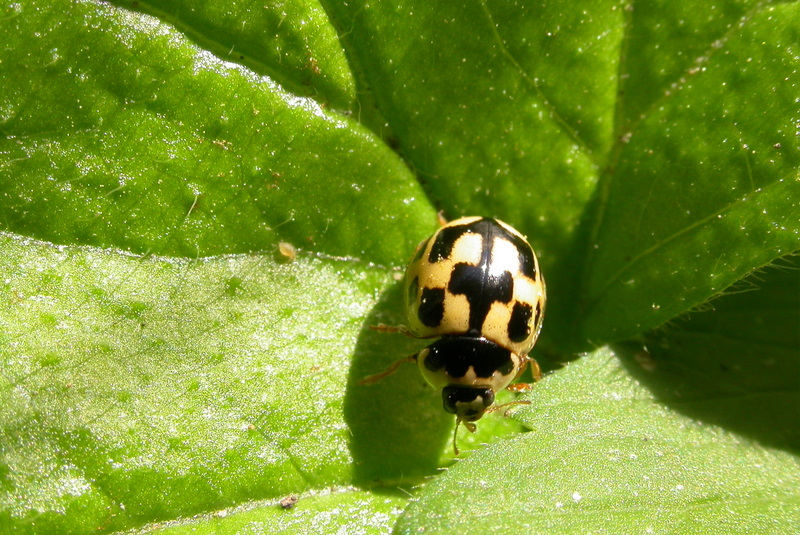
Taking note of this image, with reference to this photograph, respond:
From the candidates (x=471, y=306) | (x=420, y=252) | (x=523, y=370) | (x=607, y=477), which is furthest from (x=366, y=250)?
(x=607, y=477)

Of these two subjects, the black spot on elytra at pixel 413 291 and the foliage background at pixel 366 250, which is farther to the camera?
the black spot on elytra at pixel 413 291

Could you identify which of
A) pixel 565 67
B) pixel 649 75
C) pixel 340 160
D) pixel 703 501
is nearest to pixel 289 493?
pixel 340 160

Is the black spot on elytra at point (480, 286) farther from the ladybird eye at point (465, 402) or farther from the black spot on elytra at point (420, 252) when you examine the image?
the ladybird eye at point (465, 402)

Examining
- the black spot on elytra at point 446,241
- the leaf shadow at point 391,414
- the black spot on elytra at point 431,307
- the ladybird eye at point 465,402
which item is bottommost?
the leaf shadow at point 391,414

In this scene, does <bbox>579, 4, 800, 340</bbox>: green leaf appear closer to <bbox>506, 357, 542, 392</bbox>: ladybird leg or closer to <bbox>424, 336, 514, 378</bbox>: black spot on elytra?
<bbox>506, 357, 542, 392</bbox>: ladybird leg

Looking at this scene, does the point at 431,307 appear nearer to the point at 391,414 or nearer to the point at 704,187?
the point at 391,414

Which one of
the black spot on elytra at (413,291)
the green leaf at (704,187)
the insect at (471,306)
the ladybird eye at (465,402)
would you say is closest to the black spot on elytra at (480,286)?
the insect at (471,306)
